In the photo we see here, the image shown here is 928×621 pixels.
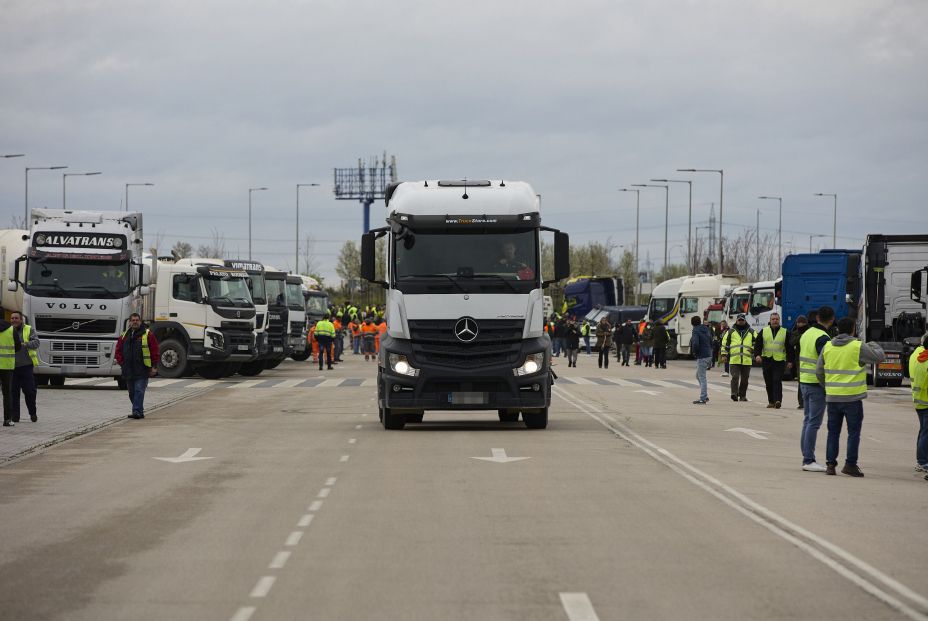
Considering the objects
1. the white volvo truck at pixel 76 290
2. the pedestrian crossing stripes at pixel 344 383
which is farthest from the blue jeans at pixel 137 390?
the pedestrian crossing stripes at pixel 344 383

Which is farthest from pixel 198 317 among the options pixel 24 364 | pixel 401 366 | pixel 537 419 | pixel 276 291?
pixel 401 366

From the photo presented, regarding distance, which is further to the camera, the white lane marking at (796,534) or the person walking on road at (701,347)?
the person walking on road at (701,347)

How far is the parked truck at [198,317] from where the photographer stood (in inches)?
1569

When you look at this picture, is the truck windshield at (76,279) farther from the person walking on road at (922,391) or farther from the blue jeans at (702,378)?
the person walking on road at (922,391)

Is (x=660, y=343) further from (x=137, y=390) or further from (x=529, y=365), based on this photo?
(x=529, y=365)

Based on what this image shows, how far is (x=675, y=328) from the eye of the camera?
207ft

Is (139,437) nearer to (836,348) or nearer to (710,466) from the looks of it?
(710,466)

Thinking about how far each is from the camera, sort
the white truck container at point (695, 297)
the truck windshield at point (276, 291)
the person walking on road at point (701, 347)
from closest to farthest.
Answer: the person walking on road at point (701, 347) < the truck windshield at point (276, 291) < the white truck container at point (695, 297)

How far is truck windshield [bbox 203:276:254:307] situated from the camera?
40.1 metres

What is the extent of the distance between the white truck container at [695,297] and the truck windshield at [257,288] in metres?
24.4

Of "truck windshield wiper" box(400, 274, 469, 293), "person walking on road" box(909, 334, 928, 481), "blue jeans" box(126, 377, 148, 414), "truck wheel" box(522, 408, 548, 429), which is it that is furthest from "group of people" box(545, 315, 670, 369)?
"person walking on road" box(909, 334, 928, 481)

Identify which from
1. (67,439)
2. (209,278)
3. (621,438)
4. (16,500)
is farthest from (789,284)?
(16,500)

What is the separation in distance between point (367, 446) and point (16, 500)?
6384mm

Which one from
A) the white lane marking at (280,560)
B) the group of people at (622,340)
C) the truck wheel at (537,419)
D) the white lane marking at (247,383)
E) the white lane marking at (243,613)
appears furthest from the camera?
the group of people at (622,340)
